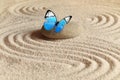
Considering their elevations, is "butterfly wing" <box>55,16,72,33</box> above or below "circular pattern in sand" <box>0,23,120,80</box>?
above

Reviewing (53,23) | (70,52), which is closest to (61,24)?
(53,23)

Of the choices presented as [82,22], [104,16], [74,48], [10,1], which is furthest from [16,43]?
[10,1]

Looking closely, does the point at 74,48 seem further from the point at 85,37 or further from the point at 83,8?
the point at 83,8

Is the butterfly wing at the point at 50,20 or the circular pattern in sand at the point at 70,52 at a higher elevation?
the butterfly wing at the point at 50,20

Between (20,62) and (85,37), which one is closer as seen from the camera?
(20,62)

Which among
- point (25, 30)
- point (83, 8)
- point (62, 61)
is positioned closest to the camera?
point (62, 61)

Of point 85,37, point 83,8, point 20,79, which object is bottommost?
point 20,79

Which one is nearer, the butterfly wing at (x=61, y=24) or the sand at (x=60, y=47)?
the sand at (x=60, y=47)

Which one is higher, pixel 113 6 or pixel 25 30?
pixel 113 6

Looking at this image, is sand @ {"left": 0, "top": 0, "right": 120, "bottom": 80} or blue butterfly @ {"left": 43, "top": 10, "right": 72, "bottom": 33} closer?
sand @ {"left": 0, "top": 0, "right": 120, "bottom": 80}
